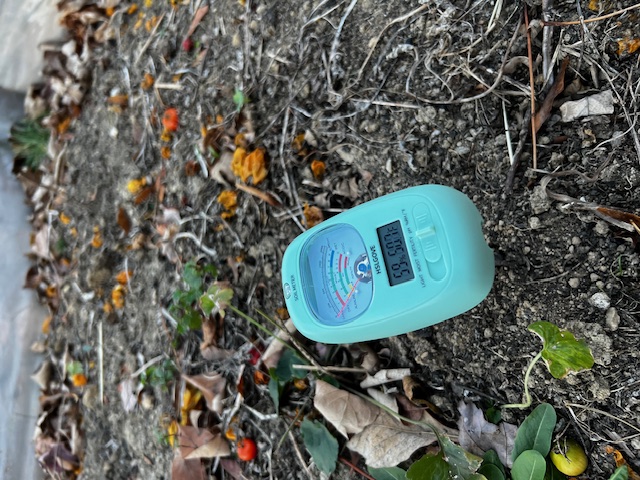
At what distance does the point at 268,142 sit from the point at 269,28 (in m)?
0.36

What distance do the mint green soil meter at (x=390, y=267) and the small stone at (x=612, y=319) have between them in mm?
262

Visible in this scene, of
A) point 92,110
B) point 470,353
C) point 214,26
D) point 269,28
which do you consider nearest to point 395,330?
point 470,353

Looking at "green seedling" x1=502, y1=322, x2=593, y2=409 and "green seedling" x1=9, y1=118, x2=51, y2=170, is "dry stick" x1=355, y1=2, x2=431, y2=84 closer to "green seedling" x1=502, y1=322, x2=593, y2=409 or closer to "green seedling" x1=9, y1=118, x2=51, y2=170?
"green seedling" x1=502, y1=322, x2=593, y2=409

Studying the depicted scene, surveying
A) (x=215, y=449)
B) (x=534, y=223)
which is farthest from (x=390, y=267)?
(x=215, y=449)

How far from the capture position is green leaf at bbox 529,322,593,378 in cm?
97

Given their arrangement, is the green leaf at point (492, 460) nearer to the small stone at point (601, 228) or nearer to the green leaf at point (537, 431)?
the green leaf at point (537, 431)

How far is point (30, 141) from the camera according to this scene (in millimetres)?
2637

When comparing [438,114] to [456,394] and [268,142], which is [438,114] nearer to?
[268,142]

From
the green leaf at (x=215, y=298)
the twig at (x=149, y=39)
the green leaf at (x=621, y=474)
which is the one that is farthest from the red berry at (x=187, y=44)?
the green leaf at (x=621, y=474)

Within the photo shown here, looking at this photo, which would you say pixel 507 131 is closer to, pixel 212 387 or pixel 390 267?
pixel 390 267

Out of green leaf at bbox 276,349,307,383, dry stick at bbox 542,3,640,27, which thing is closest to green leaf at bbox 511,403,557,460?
green leaf at bbox 276,349,307,383

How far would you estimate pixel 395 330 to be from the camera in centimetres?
105

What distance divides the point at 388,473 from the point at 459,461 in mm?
204

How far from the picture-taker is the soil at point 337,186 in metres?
1.08
